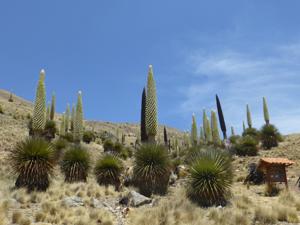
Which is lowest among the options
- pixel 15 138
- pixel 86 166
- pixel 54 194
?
pixel 54 194

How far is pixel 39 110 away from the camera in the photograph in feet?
53.5

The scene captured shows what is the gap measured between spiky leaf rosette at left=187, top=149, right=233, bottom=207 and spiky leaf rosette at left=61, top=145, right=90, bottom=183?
539 centimetres

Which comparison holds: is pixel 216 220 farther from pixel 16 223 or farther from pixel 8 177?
pixel 8 177

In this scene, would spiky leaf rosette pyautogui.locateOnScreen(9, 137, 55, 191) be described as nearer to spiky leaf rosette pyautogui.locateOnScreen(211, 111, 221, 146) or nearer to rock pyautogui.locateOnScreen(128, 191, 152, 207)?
rock pyautogui.locateOnScreen(128, 191, 152, 207)

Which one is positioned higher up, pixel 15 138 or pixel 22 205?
pixel 15 138

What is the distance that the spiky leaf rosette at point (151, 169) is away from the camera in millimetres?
16094

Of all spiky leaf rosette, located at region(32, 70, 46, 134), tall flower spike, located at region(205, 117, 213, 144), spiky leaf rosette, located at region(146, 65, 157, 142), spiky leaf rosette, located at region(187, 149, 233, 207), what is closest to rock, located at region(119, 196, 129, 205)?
spiky leaf rosette, located at region(187, 149, 233, 207)

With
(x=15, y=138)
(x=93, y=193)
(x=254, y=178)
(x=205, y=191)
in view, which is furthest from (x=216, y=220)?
(x=15, y=138)

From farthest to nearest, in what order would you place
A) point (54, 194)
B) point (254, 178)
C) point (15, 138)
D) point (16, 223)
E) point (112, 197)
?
1. point (15, 138)
2. point (254, 178)
3. point (112, 197)
4. point (54, 194)
5. point (16, 223)

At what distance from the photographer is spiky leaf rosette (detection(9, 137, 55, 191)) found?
14391mm

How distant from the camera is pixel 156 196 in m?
15.8

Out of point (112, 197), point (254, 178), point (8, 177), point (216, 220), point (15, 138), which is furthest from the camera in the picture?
point (15, 138)

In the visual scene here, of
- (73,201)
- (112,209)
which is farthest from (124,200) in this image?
(73,201)

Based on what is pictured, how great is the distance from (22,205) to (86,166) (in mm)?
5648
